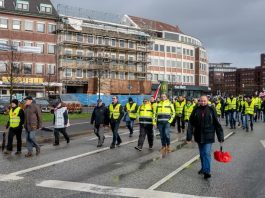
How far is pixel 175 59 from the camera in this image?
272ft

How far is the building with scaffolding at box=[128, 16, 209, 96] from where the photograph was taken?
258 ft

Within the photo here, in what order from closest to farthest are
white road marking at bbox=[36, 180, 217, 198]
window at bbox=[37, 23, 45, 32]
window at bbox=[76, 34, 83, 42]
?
white road marking at bbox=[36, 180, 217, 198], window at bbox=[37, 23, 45, 32], window at bbox=[76, 34, 83, 42]

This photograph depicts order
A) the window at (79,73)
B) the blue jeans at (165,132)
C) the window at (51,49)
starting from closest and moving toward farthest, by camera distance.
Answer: the blue jeans at (165,132) → the window at (51,49) → the window at (79,73)

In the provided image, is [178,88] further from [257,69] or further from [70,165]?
[70,165]

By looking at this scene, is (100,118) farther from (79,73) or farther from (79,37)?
(79,37)

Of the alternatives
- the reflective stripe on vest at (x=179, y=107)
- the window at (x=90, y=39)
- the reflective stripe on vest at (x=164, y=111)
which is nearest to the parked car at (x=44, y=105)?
the reflective stripe on vest at (x=179, y=107)

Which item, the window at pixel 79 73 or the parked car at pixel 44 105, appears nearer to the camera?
the parked car at pixel 44 105

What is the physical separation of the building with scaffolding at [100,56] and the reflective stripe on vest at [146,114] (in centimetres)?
4309

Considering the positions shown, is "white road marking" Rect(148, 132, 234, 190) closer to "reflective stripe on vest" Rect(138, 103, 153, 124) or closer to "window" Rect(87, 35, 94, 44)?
"reflective stripe on vest" Rect(138, 103, 153, 124)

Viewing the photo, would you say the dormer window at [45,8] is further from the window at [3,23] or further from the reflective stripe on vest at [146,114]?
the reflective stripe on vest at [146,114]

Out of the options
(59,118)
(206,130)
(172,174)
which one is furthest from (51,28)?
(206,130)

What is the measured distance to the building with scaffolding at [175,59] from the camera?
7856 cm

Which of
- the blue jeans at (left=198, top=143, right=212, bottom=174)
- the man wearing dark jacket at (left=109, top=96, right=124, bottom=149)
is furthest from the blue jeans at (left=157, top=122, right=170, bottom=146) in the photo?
the blue jeans at (left=198, top=143, right=212, bottom=174)

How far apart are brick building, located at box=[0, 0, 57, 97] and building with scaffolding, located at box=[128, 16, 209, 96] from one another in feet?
67.9
